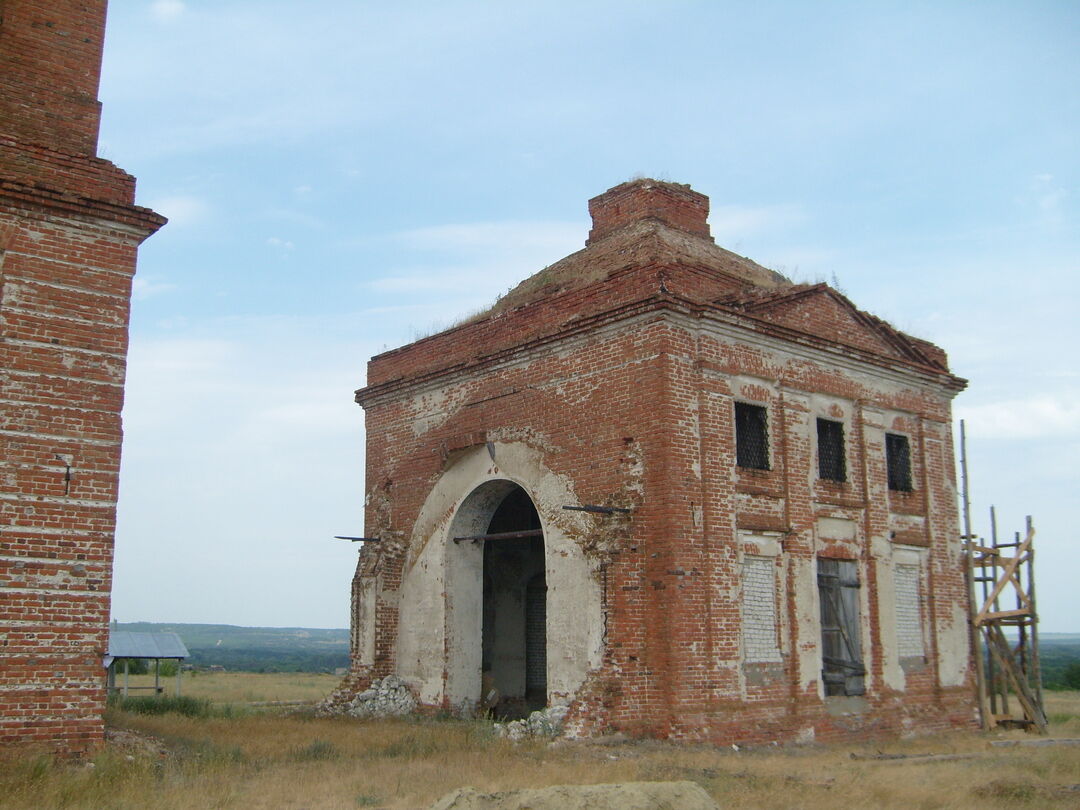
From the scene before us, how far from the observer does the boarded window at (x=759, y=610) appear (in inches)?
553

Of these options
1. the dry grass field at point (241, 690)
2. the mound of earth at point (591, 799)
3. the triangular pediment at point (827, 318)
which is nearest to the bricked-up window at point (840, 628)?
the triangular pediment at point (827, 318)

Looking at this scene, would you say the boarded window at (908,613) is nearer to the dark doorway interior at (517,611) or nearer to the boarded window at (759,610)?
the boarded window at (759,610)

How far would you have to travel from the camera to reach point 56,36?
38.3 ft

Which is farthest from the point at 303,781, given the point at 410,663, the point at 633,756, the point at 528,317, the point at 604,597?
the point at 528,317

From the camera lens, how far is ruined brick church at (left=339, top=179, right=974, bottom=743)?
44.7 ft

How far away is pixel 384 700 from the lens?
1700 cm

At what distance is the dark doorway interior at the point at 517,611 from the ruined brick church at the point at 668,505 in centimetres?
4

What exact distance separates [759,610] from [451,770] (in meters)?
5.23

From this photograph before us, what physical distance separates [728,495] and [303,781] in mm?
6814

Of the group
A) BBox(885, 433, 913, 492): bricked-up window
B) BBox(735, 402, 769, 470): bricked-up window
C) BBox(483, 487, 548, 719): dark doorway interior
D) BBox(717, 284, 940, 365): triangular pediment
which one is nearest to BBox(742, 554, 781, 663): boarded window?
BBox(735, 402, 769, 470): bricked-up window

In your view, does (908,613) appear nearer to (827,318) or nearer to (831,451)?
(831,451)

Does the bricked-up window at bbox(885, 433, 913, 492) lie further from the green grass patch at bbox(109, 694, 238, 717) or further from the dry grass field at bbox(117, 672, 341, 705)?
the dry grass field at bbox(117, 672, 341, 705)

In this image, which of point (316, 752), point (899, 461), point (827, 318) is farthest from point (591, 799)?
point (899, 461)

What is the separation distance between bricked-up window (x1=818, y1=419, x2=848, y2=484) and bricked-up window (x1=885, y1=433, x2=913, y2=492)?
4.67 ft
